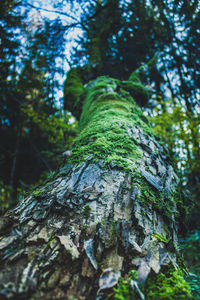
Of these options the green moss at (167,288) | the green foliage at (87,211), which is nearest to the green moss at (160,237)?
the green moss at (167,288)

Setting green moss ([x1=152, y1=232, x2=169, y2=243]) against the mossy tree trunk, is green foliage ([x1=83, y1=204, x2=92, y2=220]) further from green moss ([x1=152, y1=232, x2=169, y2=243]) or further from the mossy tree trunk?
green moss ([x1=152, y1=232, x2=169, y2=243])

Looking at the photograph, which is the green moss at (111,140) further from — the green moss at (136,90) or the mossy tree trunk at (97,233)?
the green moss at (136,90)

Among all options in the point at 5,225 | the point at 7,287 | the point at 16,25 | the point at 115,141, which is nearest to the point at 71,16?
the point at 16,25

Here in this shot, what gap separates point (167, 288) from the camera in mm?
708

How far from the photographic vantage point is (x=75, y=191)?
1.14 meters

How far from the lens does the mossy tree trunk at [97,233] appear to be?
68 centimetres

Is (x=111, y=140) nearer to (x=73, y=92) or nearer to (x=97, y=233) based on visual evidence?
(x=97, y=233)

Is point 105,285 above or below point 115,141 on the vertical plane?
below

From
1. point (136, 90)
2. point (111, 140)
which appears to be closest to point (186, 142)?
point (136, 90)

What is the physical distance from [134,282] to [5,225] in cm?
75

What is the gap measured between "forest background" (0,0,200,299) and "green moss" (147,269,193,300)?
67 cm

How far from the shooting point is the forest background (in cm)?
301

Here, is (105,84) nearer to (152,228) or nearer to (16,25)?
(16,25)

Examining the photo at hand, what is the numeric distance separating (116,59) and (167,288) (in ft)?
19.7
